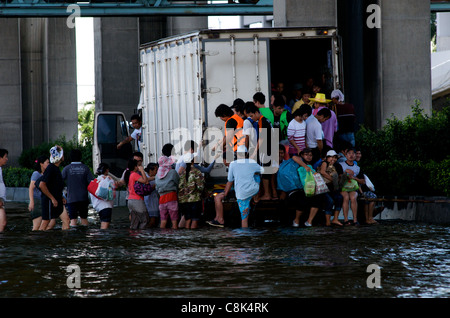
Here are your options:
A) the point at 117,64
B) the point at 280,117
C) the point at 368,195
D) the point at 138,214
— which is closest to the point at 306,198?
the point at 368,195

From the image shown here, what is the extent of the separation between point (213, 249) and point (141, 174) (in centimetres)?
→ 416

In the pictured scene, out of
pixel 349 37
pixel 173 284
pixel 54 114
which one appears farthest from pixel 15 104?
pixel 173 284

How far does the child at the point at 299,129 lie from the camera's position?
48.6ft

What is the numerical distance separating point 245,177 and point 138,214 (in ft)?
7.36

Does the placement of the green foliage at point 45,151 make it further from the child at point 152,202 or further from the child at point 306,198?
the child at point 306,198

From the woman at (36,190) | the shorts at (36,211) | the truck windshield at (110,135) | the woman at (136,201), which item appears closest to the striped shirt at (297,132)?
the woman at (136,201)

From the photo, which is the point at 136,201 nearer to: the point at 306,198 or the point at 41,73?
the point at 306,198

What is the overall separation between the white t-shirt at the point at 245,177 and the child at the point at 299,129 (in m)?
0.97

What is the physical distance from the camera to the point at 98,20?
36.0 meters

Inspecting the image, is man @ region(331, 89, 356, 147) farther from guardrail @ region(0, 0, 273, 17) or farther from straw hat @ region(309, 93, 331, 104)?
guardrail @ region(0, 0, 273, 17)

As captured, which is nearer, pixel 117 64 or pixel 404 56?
pixel 404 56

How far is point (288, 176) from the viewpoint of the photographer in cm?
1461
